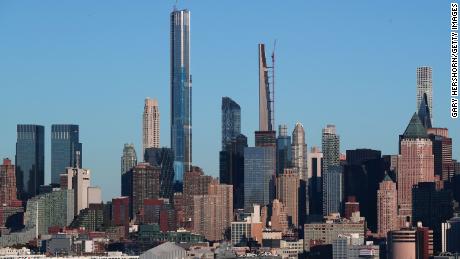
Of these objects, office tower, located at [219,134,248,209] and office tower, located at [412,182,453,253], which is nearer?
office tower, located at [412,182,453,253]

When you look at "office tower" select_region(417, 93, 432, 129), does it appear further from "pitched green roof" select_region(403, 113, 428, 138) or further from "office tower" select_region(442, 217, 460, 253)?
"office tower" select_region(442, 217, 460, 253)

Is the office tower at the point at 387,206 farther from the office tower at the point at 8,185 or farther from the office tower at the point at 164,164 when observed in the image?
the office tower at the point at 8,185

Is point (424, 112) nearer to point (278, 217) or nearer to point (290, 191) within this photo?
point (290, 191)

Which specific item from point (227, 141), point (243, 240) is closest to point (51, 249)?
point (243, 240)

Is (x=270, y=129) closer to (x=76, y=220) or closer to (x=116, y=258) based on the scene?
(x=76, y=220)

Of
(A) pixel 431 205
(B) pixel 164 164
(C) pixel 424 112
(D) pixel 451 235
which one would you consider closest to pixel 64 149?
(B) pixel 164 164

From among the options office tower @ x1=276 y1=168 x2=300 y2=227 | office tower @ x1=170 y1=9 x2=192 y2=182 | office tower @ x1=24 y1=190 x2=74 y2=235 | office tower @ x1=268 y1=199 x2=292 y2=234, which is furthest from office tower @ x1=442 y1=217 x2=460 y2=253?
office tower @ x1=170 y1=9 x2=192 y2=182
